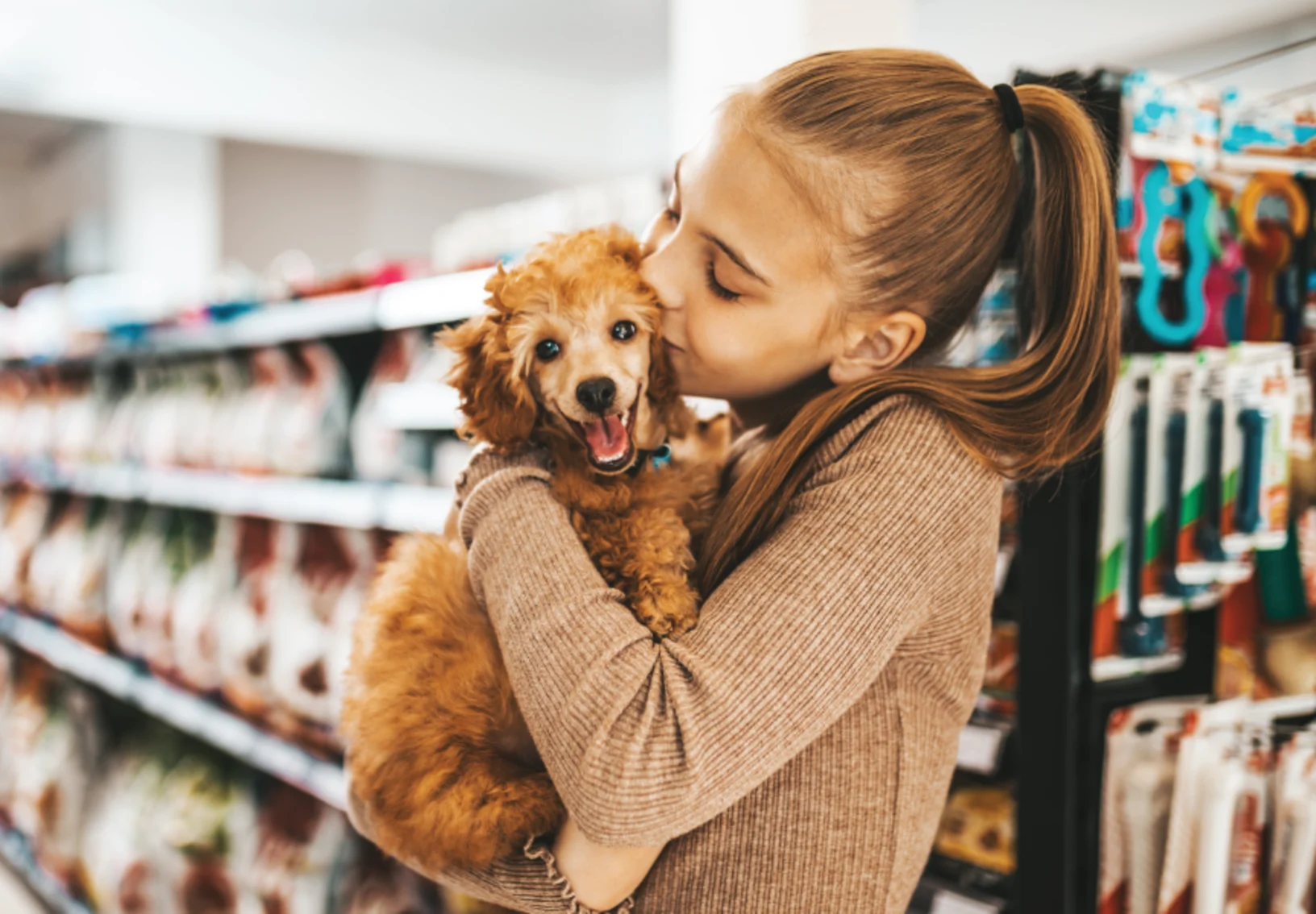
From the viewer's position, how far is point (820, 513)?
849 millimetres

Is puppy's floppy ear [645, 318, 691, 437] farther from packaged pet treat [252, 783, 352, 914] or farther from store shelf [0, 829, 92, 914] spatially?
store shelf [0, 829, 92, 914]

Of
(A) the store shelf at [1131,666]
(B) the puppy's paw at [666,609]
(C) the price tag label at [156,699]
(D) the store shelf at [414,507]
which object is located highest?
→ (B) the puppy's paw at [666,609]

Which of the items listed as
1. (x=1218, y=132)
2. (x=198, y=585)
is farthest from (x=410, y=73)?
(x=1218, y=132)

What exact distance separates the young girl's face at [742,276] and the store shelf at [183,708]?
118cm

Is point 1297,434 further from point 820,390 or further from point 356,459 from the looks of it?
point 356,459

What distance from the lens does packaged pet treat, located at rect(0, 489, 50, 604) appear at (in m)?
3.54

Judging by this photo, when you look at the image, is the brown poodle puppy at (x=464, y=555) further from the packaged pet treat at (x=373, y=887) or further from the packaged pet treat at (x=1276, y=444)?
the packaged pet treat at (x=373, y=887)

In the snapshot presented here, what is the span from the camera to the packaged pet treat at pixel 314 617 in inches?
89.4

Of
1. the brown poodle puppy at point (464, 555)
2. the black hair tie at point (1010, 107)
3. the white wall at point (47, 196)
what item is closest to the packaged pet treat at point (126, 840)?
the brown poodle puppy at point (464, 555)

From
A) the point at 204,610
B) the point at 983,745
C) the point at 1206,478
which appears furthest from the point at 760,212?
the point at 204,610

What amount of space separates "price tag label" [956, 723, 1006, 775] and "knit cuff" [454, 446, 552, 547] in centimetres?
73

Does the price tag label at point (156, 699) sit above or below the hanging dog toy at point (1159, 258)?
below

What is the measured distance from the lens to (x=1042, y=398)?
37.4 inches

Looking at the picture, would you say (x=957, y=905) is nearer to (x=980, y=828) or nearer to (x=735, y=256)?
(x=980, y=828)
